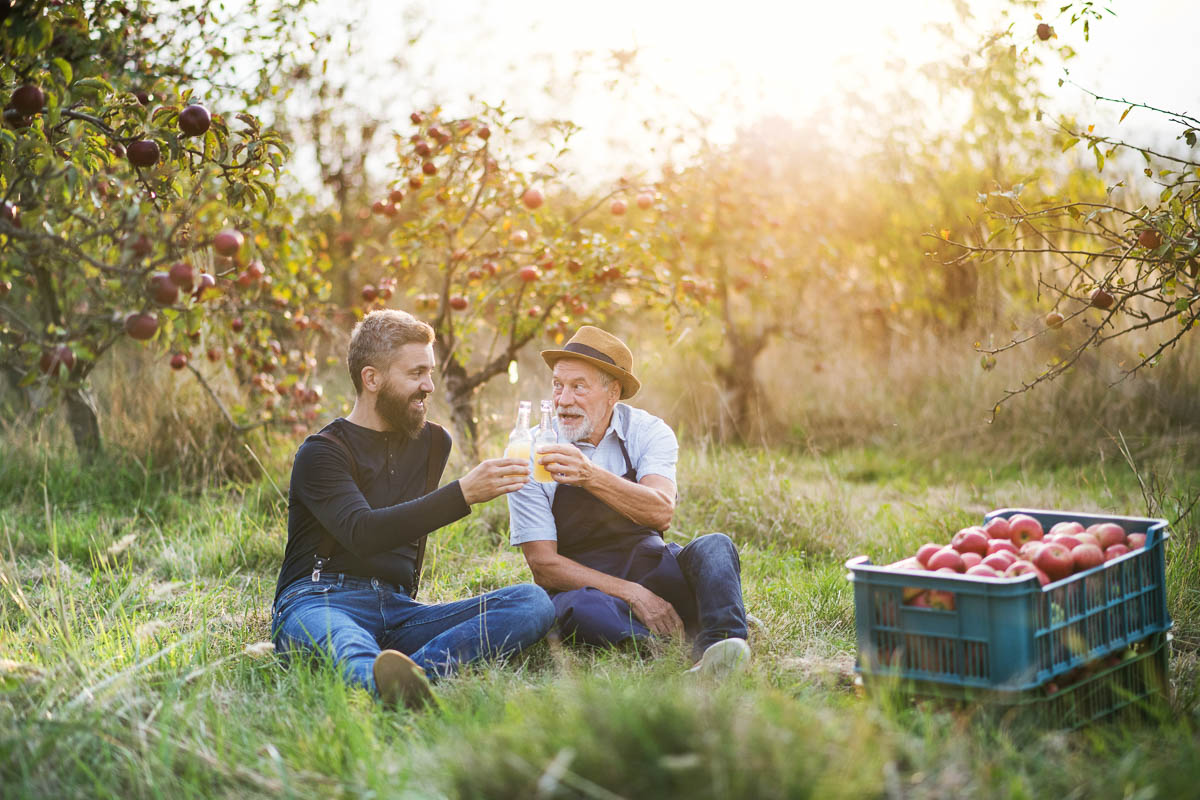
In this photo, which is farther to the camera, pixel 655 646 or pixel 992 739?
pixel 655 646

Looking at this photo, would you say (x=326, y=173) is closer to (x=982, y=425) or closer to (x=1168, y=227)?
(x=982, y=425)

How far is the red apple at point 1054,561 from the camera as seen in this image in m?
2.69

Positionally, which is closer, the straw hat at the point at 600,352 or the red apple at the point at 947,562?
the red apple at the point at 947,562

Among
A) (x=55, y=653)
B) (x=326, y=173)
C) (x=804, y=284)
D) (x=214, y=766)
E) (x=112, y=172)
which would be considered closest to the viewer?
(x=214, y=766)

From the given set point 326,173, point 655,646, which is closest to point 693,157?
point 655,646

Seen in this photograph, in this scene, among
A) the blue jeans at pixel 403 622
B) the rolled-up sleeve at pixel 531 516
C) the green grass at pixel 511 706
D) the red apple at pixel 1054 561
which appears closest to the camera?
the green grass at pixel 511 706

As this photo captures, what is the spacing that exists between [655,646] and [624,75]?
4.90 metres

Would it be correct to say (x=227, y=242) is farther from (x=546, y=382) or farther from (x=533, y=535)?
(x=546, y=382)

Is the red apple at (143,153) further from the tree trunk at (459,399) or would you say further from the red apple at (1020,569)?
the tree trunk at (459,399)

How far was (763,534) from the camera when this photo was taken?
5.39 m

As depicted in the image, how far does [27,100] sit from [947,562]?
8.84 ft

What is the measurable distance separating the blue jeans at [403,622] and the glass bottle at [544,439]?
0.37m

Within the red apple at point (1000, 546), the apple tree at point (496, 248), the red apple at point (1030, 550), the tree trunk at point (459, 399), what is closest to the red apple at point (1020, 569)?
the red apple at point (1030, 550)

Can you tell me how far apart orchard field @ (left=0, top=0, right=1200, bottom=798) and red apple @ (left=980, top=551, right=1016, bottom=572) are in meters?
0.39
